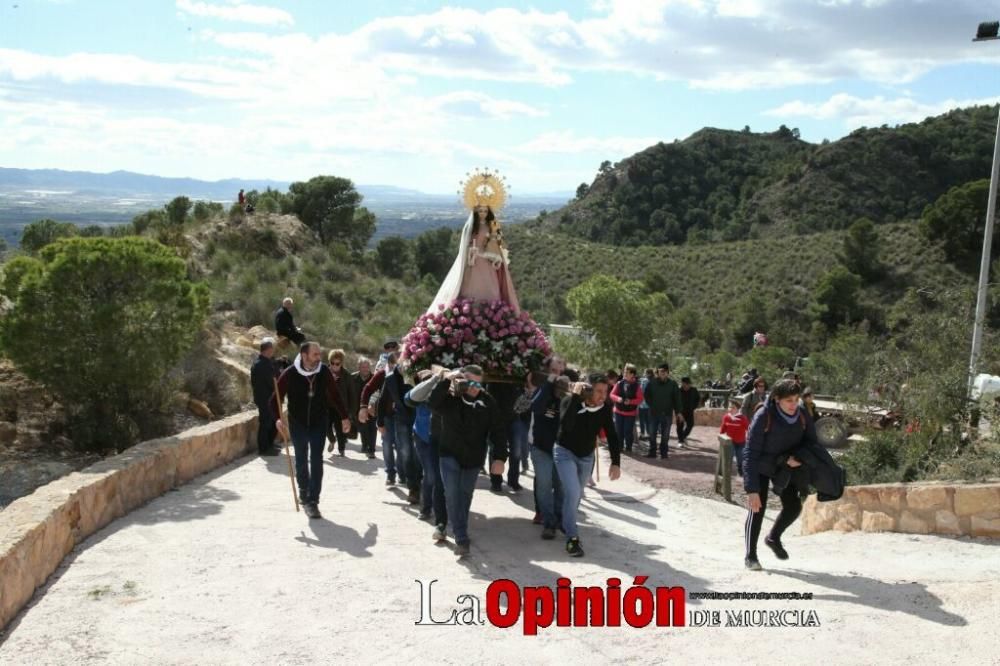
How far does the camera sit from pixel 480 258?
378 inches

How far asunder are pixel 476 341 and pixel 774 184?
79.4m

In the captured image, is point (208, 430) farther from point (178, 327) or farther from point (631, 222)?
point (631, 222)

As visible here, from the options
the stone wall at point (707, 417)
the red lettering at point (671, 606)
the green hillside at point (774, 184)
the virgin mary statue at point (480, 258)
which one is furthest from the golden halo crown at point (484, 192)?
the green hillside at point (774, 184)

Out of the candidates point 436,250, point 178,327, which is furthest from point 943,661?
point 436,250

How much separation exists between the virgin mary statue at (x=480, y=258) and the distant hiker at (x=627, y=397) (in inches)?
194

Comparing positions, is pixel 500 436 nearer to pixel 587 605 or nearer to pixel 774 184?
pixel 587 605

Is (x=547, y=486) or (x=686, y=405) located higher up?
(x=547, y=486)

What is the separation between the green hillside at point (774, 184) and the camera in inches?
2933

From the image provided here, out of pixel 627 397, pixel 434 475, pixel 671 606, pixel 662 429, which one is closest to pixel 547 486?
pixel 434 475

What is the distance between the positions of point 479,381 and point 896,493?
4094mm

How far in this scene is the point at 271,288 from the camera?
23000 millimetres

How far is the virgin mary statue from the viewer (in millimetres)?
9547

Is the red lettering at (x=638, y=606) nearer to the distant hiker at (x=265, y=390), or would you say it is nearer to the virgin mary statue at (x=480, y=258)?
the virgin mary statue at (x=480, y=258)

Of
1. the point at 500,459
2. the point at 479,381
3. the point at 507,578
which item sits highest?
the point at 479,381
